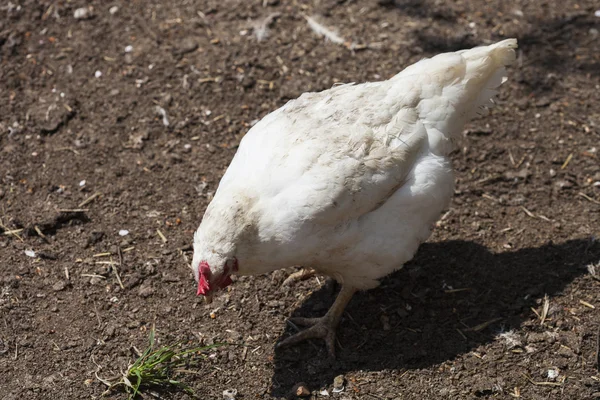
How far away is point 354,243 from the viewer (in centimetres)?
357

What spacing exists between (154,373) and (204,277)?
676 mm

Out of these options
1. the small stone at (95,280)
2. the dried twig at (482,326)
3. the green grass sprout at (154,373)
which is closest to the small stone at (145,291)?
the small stone at (95,280)

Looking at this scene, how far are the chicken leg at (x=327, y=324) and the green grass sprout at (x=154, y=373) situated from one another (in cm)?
50

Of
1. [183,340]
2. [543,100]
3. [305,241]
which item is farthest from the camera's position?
[543,100]

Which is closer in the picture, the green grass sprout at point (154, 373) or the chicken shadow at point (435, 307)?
the green grass sprout at point (154, 373)

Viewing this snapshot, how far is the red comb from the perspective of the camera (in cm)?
333

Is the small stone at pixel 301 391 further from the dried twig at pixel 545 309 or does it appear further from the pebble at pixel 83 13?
the pebble at pixel 83 13

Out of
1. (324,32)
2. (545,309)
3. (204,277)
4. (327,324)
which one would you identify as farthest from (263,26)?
(545,309)

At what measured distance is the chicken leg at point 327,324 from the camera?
12.8 feet

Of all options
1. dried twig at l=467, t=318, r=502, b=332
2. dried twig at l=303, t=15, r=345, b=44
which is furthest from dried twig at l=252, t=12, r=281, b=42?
dried twig at l=467, t=318, r=502, b=332

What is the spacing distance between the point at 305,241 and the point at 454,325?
1.23 metres

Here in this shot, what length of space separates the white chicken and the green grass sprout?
1.61 ft

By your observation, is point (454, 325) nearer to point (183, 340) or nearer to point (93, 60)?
point (183, 340)

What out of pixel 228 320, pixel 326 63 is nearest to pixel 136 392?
pixel 228 320
